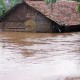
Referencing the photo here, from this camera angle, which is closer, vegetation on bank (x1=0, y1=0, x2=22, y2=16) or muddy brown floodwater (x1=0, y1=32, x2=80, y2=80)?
muddy brown floodwater (x1=0, y1=32, x2=80, y2=80)

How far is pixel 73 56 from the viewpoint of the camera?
17.0 m

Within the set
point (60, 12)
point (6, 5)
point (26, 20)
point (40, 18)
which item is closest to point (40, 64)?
point (40, 18)

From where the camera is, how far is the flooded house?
33469 millimetres

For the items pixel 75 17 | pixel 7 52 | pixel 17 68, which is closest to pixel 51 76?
pixel 17 68

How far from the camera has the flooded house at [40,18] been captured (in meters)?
33.5

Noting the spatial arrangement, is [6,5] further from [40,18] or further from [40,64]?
[40,64]

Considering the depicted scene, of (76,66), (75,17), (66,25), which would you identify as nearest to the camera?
(76,66)

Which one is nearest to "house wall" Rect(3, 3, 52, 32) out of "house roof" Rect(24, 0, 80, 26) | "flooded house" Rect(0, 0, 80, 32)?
"flooded house" Rect(0, 0, 80, 32)

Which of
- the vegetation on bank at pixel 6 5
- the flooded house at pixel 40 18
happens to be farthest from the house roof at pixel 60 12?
the vegetation on bank at pixel 6 5

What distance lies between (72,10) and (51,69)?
23909 mm

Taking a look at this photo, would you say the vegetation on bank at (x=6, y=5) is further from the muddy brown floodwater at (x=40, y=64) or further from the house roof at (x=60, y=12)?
the muddy brown floodwater at (x=40, y=64)

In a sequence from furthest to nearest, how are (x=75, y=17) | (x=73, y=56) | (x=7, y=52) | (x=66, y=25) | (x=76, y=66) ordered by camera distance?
(x=75, y=17) < (x=66, y=25) < (x=7, y=52) < (x=73, y=56) < (x=76, y=66)

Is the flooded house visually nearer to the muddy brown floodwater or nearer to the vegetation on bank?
the vegetation on bank

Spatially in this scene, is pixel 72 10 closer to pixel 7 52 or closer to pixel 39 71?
pixel 7 52
